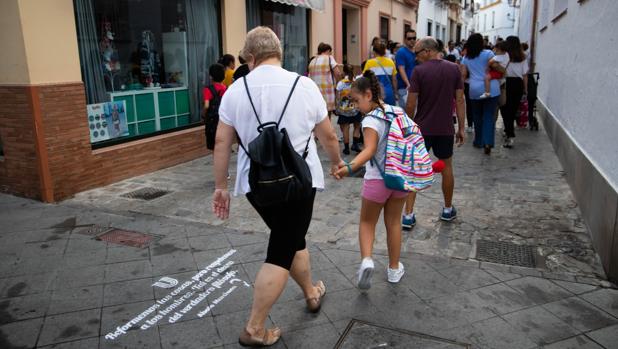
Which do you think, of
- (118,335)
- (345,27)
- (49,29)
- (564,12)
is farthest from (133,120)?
(345,27)

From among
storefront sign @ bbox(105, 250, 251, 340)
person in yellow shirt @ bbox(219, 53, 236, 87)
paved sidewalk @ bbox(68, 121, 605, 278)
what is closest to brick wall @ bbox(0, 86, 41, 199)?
paved sidewalk @ bbox(68, 121, 605, 278)

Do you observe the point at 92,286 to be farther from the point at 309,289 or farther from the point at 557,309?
the point at 557,309

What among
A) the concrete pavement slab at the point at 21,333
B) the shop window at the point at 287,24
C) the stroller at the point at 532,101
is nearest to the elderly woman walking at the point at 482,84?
the stroller at the point at 532,101

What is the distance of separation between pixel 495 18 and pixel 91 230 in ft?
155

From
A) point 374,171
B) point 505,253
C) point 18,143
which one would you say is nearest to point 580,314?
point 505,253

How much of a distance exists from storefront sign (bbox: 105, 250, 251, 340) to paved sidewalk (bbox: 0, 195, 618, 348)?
0.01 m

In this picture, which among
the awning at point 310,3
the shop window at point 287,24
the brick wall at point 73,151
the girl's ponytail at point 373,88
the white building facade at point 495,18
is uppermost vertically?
the white building facade at point 495,18

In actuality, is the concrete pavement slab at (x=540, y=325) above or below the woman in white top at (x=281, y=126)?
Result: below

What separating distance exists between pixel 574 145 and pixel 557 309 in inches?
125

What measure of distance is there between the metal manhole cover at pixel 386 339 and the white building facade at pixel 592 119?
159 cm

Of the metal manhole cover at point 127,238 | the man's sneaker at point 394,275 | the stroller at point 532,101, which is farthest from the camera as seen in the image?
the stroller at point 532,101

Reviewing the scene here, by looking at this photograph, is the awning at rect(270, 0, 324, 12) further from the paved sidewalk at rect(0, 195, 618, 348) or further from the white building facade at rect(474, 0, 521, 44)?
the white building facade at rect(474, 0, 521, 44)

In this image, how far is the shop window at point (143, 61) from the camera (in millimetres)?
6586

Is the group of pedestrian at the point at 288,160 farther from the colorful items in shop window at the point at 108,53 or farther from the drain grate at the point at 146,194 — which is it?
the colorful items in shop window at the point at 108,53
